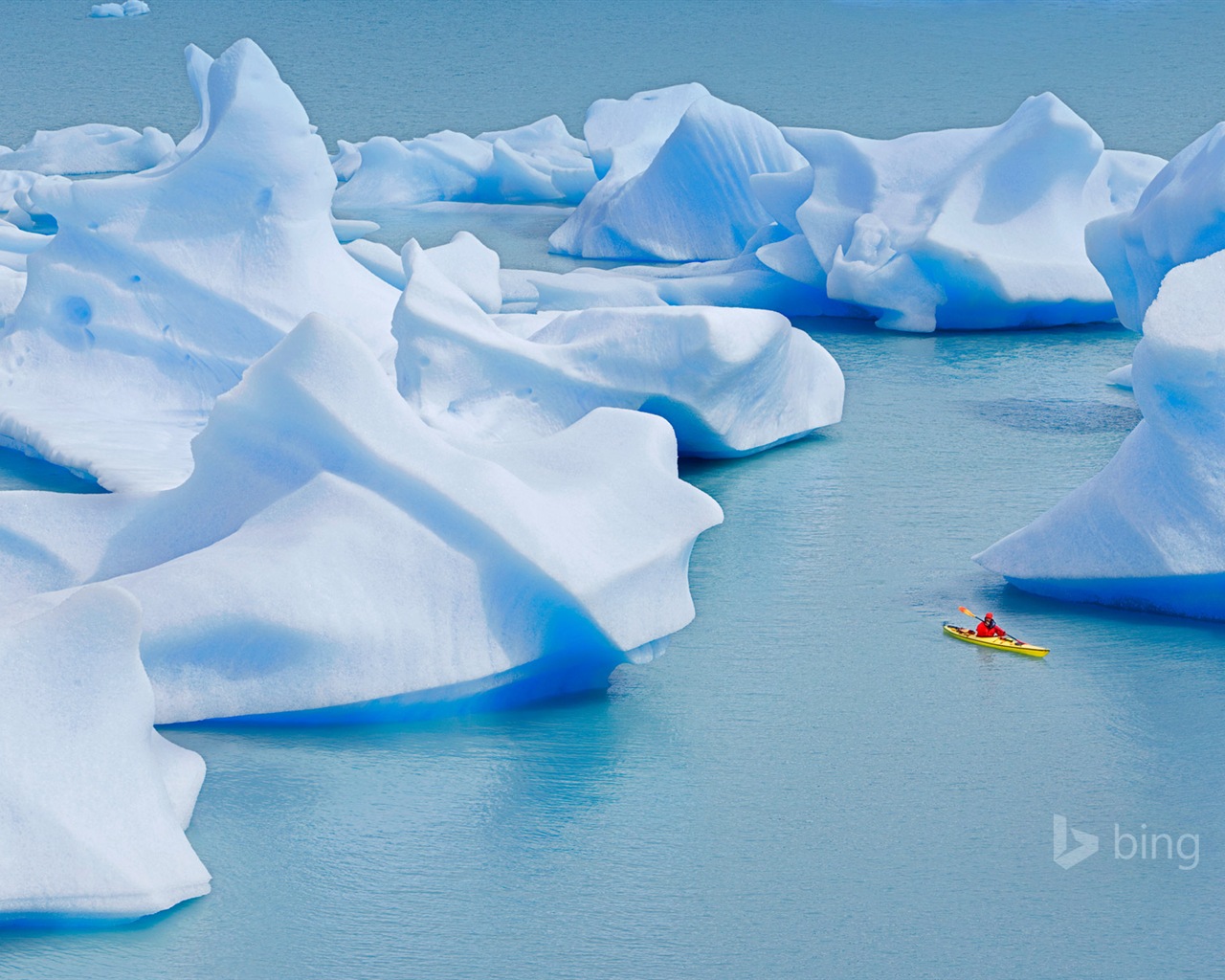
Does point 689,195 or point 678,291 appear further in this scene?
point 689,195

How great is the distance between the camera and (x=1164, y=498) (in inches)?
178

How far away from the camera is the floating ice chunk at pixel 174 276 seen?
6.57 meters

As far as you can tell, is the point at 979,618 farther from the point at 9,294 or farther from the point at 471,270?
the point at 9,294

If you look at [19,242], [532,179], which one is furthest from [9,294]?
[532,179]

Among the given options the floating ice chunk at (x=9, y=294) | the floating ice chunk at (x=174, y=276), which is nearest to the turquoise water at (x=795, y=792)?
the floating ice chunk at (x=174, y=276)

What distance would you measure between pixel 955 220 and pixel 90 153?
761 centimetres

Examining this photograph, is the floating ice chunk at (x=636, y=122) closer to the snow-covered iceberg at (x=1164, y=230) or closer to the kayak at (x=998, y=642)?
the snow-covered iceberg at (x=1164, y=230)

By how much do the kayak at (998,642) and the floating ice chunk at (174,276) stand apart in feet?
8.99

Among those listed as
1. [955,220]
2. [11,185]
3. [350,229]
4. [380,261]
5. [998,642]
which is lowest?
[11,185]

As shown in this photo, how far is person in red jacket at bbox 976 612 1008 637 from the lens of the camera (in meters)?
4.52

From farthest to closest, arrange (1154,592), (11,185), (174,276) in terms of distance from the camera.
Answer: (11,185), (174,276), (1154,592)

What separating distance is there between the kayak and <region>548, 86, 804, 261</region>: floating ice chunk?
5290 mm

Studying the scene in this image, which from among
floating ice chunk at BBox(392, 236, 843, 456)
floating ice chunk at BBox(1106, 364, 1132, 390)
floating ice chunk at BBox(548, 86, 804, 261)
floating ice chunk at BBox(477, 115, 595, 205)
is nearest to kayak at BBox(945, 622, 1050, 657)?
floating ice chunk at BBox(392, 236, 843, 456)

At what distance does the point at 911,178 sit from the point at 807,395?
226 cm
